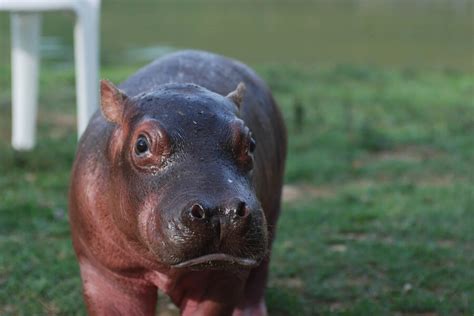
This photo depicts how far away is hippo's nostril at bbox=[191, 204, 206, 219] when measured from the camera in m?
2.59

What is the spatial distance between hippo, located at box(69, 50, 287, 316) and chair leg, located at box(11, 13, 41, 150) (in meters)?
3.26

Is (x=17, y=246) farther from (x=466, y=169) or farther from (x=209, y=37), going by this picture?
(x=209, y=37)

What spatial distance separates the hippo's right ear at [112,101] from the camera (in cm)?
313

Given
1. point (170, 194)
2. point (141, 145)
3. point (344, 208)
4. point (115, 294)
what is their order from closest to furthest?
point (170, 194)
point (141, 145)
point (115, 294)
point (344, 208)

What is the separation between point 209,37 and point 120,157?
12.1m

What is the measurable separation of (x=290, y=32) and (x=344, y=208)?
36.0 feet

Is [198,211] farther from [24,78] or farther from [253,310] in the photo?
[24,78]

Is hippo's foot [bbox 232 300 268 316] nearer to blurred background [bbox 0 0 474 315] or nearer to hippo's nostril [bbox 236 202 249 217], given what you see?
blurred background [bbox 0 0 474 315]

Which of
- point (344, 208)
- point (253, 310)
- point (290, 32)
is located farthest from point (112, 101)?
point (290, 32)

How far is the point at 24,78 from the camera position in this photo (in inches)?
271

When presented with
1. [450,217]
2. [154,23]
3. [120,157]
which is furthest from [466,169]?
[154,23]

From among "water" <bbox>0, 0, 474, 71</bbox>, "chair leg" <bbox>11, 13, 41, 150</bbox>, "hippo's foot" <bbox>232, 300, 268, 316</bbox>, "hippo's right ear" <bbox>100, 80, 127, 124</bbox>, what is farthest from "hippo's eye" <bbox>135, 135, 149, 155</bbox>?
"water" <bbox>0, 0, 474, 71</bbox>

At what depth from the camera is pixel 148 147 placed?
285 cm

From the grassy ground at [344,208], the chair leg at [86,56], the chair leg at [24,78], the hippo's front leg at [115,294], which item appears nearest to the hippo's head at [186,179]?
the hippo's front leg at [115,294]
